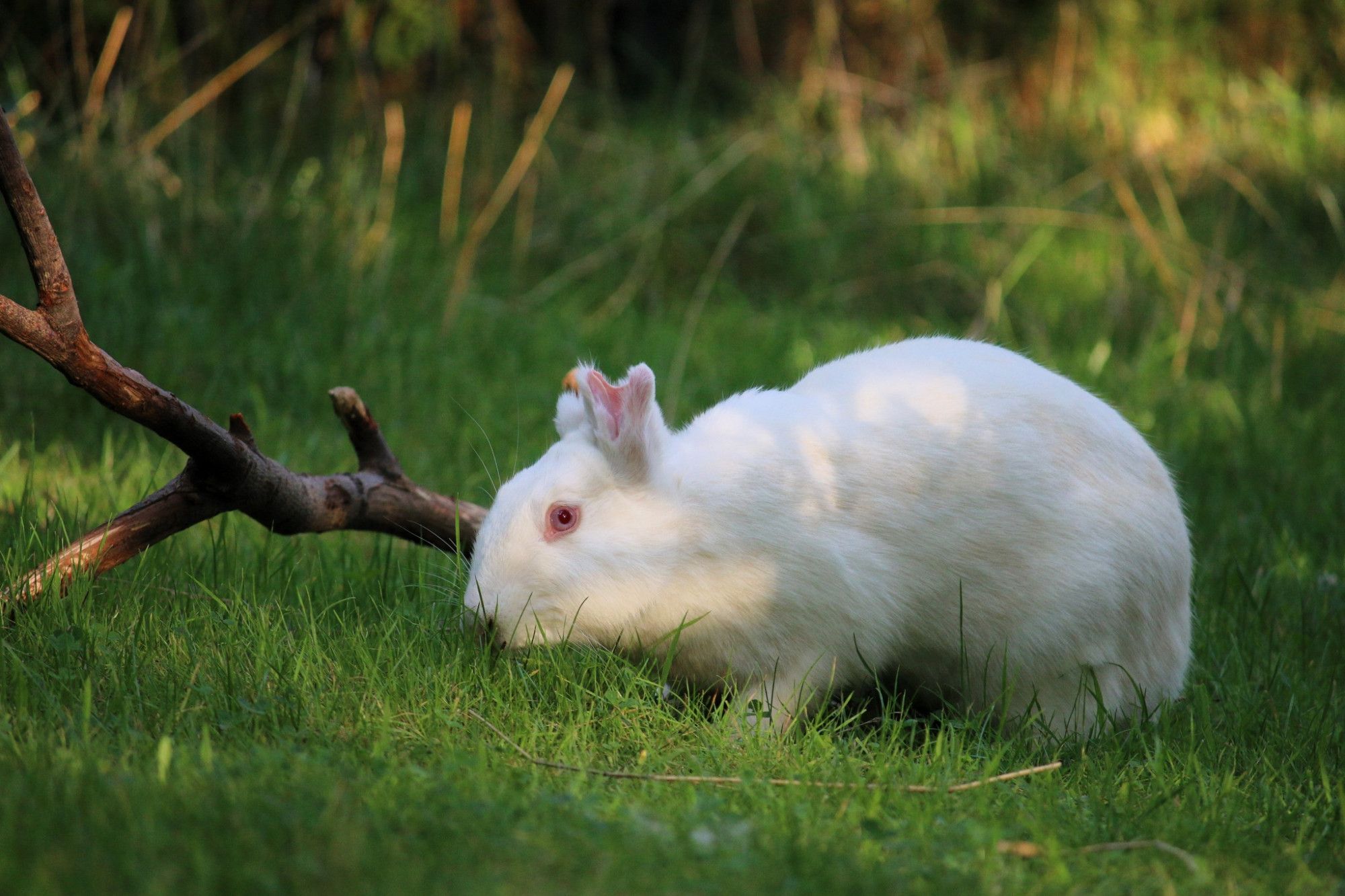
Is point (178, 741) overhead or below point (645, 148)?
below

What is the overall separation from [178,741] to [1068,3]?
8.51 metres

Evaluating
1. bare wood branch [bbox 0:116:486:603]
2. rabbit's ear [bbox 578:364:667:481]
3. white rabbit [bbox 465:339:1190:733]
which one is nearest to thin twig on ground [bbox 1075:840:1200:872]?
white rabbit [bbox 465:339:1190:733]

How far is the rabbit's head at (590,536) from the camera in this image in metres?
3.09

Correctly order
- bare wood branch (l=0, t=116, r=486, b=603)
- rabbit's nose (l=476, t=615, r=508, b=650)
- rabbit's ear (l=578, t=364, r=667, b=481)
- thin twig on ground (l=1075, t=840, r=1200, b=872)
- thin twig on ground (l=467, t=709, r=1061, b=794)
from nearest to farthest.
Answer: thin twig on ground (l=1075, t=840, r=1200, b=872) < thin twig on ground (l=467, t=709, r=1061, b=794) < bare wood branch (l=0, t=116, r=486, b=603) < rabbit's nose (l=476, t=615, r=508, b=650) < rabbit's ear (l=578, t=364, r=667, b=481)

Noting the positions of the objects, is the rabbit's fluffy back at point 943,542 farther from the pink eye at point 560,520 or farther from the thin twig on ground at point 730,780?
the thin twig on ground at point 730,780

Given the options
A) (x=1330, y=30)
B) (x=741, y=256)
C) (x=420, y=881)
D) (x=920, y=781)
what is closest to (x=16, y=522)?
(x=420, y=881)

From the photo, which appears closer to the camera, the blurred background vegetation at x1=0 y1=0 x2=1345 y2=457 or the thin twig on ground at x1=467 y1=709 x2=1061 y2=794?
the thin twig on ground at x1=467 y1=709 x2=1061 y2=794

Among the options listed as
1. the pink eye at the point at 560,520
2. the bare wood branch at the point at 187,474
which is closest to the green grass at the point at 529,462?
the bare wood branch at the point at 187,474

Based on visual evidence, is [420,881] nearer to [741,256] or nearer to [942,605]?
[942,605]

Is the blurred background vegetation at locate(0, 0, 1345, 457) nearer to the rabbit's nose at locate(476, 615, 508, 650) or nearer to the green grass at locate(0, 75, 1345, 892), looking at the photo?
the green grass at locate(0, 75, 1345, 892)

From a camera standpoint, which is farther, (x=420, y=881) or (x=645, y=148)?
(x=645, y=148)

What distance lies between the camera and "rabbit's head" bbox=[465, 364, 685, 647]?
10.1 ft

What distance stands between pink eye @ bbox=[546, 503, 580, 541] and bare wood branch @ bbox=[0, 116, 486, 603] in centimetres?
43

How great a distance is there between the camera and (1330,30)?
9.52m
